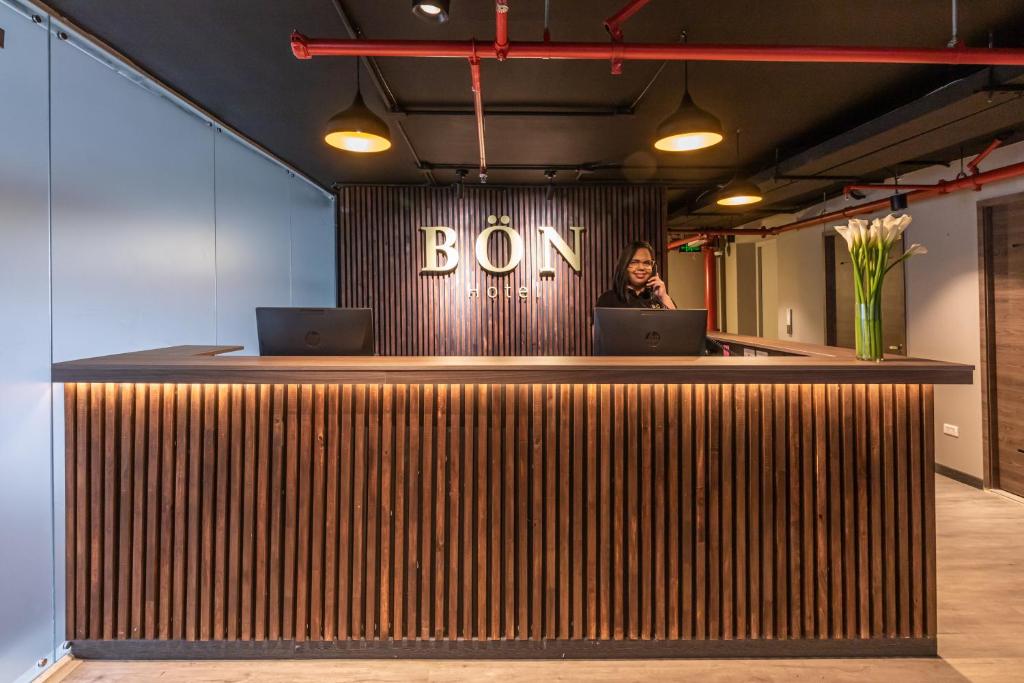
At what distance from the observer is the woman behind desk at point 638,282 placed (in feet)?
15.2

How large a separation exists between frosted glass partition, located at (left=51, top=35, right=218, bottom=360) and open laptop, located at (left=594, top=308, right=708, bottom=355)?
261 centimetres

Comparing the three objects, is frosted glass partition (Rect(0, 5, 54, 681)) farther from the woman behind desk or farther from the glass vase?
the glass vase

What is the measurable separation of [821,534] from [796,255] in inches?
292

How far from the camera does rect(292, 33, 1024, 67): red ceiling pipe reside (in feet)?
9.22

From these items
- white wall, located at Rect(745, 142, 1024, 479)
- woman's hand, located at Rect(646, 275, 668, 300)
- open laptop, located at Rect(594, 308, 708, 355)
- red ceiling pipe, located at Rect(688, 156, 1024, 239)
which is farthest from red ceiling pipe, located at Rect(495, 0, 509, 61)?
white wall, located at Rect(745, 142, 1024, 479)

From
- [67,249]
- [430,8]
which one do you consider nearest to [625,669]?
[430,8]

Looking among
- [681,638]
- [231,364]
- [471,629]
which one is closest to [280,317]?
[231,364]

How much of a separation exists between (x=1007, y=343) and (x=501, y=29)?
5.55m

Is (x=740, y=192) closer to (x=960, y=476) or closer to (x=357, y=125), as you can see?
(x=357, y=125)

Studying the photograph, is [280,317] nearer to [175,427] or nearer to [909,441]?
[175,427]

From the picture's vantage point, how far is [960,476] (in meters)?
5.80

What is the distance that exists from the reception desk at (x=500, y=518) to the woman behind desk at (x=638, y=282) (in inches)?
80.9

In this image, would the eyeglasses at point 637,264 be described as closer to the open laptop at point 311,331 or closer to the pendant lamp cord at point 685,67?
the pendant lamp cord at point 685,67

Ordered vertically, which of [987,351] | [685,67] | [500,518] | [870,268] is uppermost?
[685,67]
